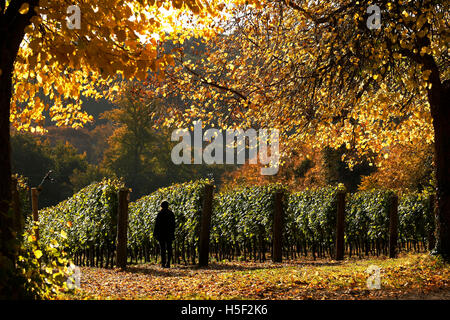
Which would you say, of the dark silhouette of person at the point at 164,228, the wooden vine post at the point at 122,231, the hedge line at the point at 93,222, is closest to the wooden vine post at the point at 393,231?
the dark silhouette of person at the point at 164,228

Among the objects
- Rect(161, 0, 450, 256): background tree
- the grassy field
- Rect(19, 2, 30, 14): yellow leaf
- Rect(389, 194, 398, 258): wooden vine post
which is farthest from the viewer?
Rect(389, 194, 398, 258): wooden vine post

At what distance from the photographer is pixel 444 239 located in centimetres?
980

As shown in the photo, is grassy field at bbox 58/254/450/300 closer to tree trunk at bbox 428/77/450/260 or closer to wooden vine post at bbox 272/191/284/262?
tree trunk at bbox 428/77/450/260

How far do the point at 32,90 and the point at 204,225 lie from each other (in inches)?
208

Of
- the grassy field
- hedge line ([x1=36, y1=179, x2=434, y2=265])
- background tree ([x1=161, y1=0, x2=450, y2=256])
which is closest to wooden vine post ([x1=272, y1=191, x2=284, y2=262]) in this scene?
hedge line ([x1=36, y1=179, x2=434, y2=265])

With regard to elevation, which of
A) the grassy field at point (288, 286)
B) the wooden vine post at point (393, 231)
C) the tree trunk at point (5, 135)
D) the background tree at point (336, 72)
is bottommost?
the grassy field at point (288, 286)

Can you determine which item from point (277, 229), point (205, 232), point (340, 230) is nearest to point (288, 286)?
point (205, 232)

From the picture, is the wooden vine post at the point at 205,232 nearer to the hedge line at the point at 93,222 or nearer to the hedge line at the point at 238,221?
the hedge line at the point at 238,221

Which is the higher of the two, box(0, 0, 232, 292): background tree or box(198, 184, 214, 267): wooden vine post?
box(0, 0, 232, 292): background tree

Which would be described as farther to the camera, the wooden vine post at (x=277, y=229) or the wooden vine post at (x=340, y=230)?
the wooden vine post at (x=340, y=230)

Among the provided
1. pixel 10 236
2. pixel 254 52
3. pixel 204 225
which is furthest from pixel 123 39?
pixel 254 52

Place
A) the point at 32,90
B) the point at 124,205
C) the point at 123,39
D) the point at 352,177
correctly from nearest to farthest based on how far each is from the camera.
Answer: the point at 123,39, the point at 32,90, the point at 124,205, the point at 352,177

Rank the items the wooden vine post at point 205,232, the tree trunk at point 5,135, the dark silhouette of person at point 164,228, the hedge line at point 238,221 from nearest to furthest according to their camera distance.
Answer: the tree trunk at point 5,135, the wooden vine post at point 205,232, the dark silhouette of person at point 164,228, the hedge line at point 238,221
